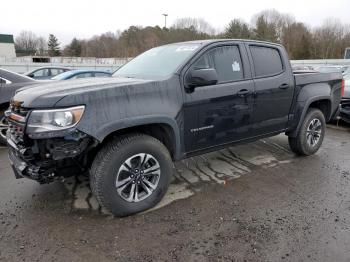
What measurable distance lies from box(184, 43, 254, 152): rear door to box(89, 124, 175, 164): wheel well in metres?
0.20

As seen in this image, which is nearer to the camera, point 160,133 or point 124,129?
point 124,129

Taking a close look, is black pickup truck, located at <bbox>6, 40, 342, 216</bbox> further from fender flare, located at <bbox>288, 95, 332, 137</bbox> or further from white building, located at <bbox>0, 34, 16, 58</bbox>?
white building, located at <bbox>0, 34, 16, 58</bbox>

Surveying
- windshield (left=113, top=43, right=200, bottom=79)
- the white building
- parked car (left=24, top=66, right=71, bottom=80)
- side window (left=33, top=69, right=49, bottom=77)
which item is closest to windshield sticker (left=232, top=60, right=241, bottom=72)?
windshield (left=113, top=43, right=200, bottom=79)

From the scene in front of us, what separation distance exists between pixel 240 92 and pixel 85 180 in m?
2.33

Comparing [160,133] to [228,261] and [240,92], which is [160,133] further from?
[228,261]

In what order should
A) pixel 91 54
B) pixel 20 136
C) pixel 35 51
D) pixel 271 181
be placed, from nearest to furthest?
pixel 20 136 → pixel 271 181 → pixel 91 54 → pixel 35 51

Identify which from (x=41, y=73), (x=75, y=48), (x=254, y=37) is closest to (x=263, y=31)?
(x=254, y=37)

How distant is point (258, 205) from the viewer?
151 inches

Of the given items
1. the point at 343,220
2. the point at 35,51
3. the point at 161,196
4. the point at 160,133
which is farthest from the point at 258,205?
the point at 35,51

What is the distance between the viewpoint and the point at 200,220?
3473 millimetres

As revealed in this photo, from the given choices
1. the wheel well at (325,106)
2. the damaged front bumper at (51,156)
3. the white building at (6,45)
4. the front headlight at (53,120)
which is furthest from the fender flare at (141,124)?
the white building at (6,45)

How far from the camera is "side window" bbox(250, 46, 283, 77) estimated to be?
4.60m

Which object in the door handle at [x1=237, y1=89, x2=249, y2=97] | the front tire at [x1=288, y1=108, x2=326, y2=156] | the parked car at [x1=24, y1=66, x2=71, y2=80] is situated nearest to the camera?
the door handle at [x1=237, y1=89, x2=249, y2=97]

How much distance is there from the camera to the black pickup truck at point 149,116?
10.1ft
